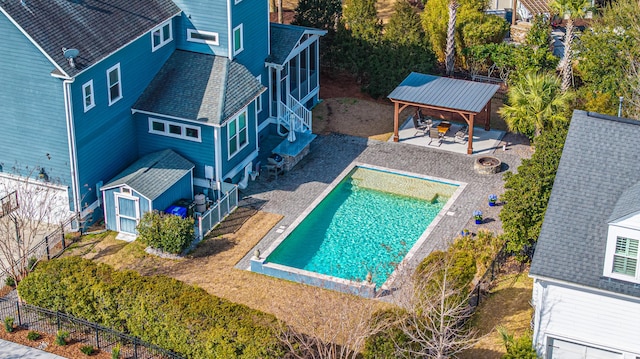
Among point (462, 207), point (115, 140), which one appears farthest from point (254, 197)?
point (462, 207)

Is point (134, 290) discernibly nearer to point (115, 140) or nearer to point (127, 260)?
point (127, 260)

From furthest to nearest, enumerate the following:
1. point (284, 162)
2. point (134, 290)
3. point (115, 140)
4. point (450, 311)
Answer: point (284, 162)
point (115, 140)
point (134, 290)
point (450, 311)

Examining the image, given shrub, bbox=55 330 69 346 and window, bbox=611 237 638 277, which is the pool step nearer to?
window, bbox=611 237 638 277

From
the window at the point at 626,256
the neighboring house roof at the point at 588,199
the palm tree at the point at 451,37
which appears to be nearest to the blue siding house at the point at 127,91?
the palm tree at the point at 451,37

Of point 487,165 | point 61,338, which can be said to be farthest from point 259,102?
point 61,338

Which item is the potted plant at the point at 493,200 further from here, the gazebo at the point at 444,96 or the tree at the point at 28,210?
the tree at the point at 28,210
